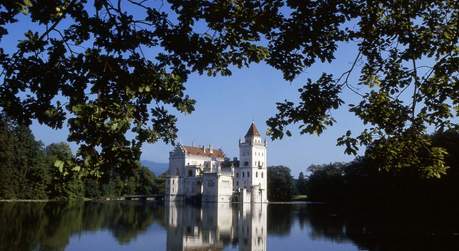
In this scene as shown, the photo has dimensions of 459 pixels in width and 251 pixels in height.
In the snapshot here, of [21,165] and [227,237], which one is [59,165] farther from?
[21,165]

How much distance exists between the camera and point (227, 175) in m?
71.5

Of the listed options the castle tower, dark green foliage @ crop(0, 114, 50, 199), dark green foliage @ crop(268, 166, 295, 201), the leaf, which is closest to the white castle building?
the castle tower

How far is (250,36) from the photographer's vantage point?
5.28 meters

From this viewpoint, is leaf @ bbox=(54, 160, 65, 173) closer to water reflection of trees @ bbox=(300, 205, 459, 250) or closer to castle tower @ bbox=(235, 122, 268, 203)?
water reflection of trees @ bbox=(300, 205, 459, 250)

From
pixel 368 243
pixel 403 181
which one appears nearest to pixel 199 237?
pixel 368 243

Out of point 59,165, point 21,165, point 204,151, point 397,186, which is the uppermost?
point 204,151

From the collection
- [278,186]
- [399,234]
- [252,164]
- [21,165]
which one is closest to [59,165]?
[399,234]

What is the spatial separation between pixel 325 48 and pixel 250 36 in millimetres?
831

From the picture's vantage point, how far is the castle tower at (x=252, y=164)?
74562 millimetres

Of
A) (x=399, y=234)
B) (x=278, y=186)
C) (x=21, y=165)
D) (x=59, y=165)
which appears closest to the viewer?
(x=59, y=165)

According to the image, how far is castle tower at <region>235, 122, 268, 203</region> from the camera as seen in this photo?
7456 centimetres

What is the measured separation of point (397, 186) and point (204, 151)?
150 feet

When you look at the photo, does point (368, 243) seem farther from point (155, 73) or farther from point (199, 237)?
point (155, 73)

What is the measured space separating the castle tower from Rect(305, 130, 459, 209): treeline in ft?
30.6
